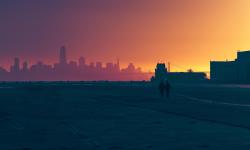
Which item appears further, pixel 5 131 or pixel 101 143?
pixel 5 131

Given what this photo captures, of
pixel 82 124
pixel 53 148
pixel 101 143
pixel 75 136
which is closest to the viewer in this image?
pixel 53 148

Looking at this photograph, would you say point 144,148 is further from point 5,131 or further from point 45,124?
point 45,124

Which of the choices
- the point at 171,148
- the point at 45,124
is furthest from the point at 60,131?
the point at 171,148

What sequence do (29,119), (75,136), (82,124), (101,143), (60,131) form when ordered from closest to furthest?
(101,143) < (75,136) < (60,131) < (82,124) < (29,119)

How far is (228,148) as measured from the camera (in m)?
16.2

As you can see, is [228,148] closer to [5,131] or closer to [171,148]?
[171,148]

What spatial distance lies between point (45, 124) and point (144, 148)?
1046cm

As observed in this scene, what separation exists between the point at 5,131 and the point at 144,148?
28.4 ft

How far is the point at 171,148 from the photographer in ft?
53.3

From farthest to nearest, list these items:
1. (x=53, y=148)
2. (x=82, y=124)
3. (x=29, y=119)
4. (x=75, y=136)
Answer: (x=29, y=119) < (x=82, y=124) < (x=75, y=136) < (x=53, y=148)

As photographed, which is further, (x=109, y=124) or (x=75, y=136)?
(x=109, y=124)

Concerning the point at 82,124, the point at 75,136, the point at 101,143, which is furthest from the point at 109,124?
the point at 101,143

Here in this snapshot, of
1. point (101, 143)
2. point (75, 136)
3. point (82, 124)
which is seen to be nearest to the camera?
point (101, 143)

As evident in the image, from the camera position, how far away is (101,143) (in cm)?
1759
